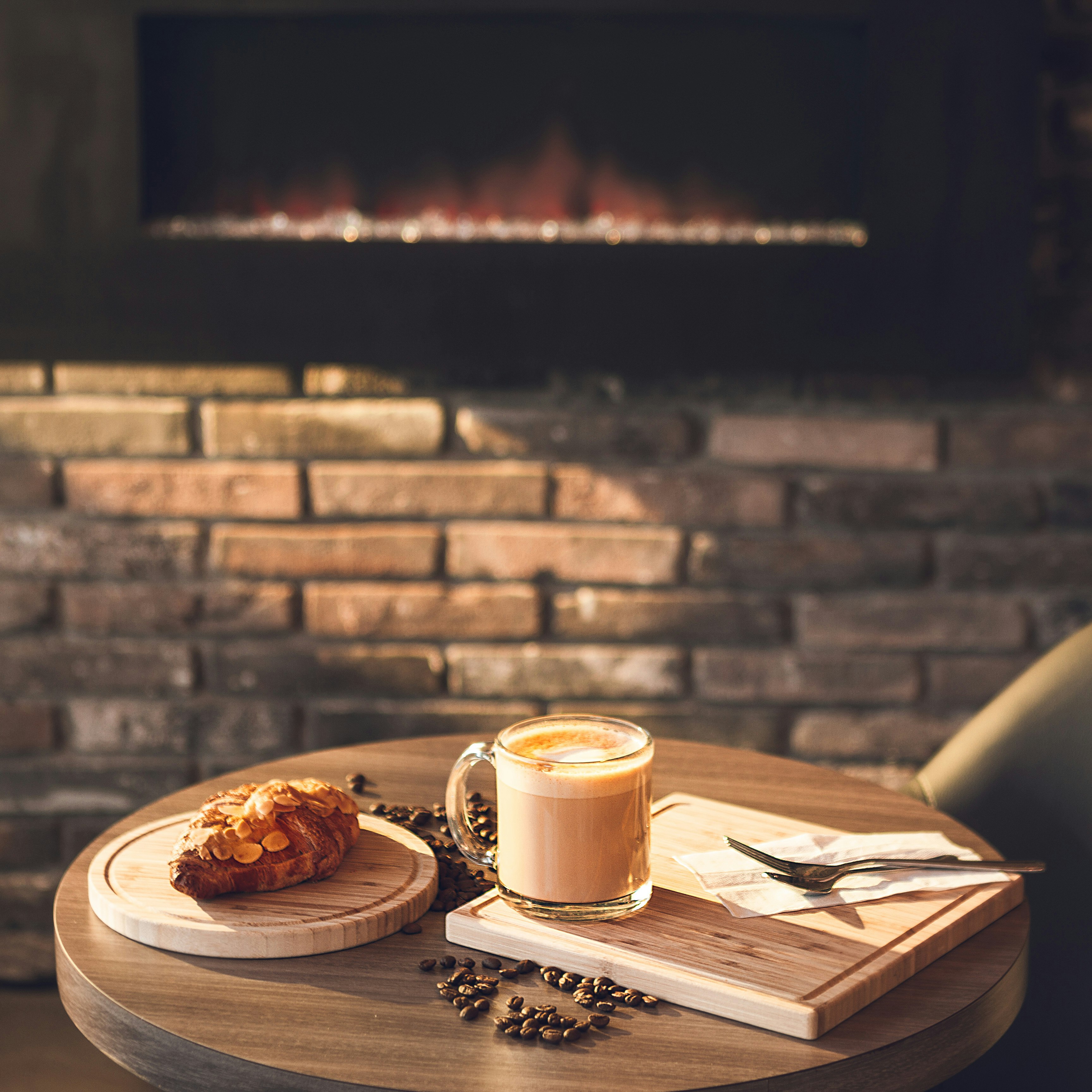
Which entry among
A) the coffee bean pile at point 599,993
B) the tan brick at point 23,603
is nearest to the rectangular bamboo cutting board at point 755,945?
the coffee bean pile at point 599,993

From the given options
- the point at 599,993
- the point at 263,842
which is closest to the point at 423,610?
the point at 263,842

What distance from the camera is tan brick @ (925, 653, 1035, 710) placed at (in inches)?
62.9

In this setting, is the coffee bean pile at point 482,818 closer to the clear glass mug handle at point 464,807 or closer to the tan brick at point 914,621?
the clear glass mug handle at point 464,807

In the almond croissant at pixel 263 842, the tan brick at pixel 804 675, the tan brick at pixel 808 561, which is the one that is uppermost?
the tan brick at pixel 808 561

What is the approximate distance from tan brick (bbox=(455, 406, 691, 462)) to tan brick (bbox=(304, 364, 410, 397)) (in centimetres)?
9

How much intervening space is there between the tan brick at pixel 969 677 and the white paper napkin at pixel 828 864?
0.83 metres

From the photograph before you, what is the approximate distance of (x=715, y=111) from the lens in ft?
5.12

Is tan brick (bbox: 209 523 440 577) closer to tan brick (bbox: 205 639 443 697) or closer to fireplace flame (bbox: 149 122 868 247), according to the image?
tan brick (bbox: 205 639 443 697)

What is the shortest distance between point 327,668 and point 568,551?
1.18 ft

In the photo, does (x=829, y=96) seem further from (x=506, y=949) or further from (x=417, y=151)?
(x=506, y=949)

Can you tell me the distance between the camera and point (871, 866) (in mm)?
720

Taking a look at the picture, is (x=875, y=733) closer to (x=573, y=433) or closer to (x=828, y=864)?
(x=573, y=433)

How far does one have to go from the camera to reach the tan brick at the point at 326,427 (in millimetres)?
1595

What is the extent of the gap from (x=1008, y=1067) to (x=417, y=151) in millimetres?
1233
